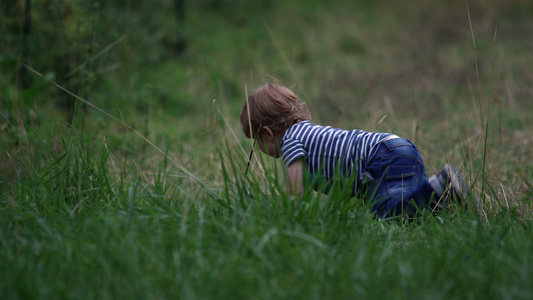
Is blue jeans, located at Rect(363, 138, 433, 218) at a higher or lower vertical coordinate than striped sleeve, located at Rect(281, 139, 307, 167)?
lower

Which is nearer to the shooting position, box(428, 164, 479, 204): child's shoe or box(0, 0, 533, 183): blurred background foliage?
box(428, 164, 479, 204): child's shoe

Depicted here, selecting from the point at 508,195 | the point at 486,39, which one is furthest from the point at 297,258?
the point at 486,39

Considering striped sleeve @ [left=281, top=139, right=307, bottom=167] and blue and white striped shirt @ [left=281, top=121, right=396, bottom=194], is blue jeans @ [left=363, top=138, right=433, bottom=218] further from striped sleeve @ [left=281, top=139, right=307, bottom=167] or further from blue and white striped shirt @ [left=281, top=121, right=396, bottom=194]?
striped sleeve @ [left=281, top=139, right=307, bottom=167]

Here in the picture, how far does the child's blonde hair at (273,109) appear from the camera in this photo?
246cm

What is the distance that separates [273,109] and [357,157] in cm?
52

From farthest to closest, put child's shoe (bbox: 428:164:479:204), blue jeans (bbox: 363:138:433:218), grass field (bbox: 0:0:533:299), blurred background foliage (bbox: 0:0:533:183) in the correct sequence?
blurred background foliage (bbox: 0:0:533:183) → blue jeans (bbox: 363:138:433:218) → child's shoe (bbox: 428:164:479:204) → grass field (bbox: 0:0:533:299)

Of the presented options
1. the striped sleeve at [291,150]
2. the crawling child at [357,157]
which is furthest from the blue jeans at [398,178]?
the striped sleeve at [291,150]

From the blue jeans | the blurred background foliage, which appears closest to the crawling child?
the blue jeans

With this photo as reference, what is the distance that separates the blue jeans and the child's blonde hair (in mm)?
475

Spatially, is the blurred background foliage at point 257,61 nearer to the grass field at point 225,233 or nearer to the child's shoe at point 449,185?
the grass field at point 225,233

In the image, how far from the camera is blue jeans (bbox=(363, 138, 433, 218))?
2.29 m

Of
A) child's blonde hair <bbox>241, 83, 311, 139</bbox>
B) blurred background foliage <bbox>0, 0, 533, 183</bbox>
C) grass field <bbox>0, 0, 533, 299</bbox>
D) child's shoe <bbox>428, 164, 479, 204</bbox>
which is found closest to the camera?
grass field <bbox>0, 0, 533, 299</bbox>

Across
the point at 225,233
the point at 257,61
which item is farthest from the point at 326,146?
the point at 257,61

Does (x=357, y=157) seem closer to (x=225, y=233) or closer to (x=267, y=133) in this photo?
(x=267, y=133)
